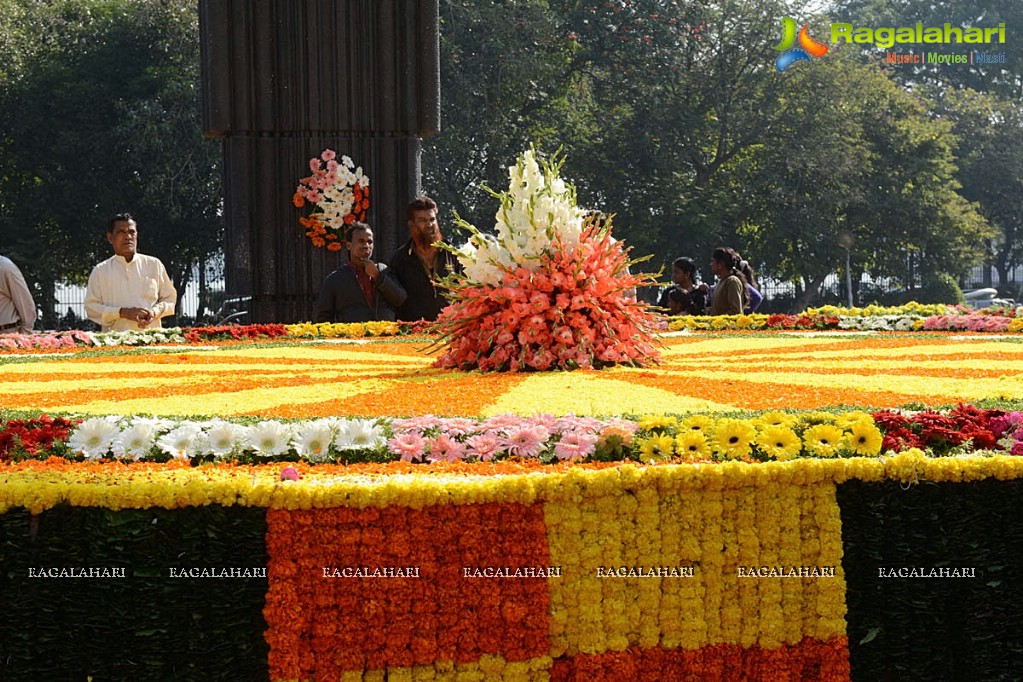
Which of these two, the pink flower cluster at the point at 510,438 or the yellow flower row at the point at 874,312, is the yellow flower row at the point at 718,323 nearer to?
the yellow flower row at the point at 874,312

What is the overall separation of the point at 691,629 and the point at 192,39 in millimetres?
22574

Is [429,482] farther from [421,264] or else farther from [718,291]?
[718,291]

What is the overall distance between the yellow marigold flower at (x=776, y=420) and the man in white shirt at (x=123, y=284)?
15.0ft

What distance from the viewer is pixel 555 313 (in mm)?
4555

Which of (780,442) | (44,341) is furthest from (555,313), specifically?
(44,341)

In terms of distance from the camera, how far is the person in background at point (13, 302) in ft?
24.2

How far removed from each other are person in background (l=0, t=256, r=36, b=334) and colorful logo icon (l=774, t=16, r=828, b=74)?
20976 millimetres

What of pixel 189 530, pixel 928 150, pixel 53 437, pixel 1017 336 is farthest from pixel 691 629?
pixel 928 150

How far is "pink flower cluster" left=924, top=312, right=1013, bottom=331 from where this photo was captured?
686 centimetres

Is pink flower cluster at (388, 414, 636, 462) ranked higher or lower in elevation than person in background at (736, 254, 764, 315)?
lower

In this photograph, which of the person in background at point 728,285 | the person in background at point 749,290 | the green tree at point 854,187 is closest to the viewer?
the person in background at point 728,285

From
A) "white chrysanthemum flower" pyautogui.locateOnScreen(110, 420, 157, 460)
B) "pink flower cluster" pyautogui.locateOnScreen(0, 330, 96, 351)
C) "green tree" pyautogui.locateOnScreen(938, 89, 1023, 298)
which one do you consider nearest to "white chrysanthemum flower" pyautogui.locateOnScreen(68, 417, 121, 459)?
"white chrysanthemum flower" pyautogui.locateOnScreen(110, 420, 157, 460)

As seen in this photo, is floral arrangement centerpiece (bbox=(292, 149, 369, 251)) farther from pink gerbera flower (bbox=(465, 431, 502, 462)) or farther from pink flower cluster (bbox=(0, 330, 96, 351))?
pink gerbera flower (bbox=(465, 431, 502, 462))

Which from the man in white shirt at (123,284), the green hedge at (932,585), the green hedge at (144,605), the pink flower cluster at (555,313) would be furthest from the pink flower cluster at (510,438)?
the man in white shirt at (123,284)
